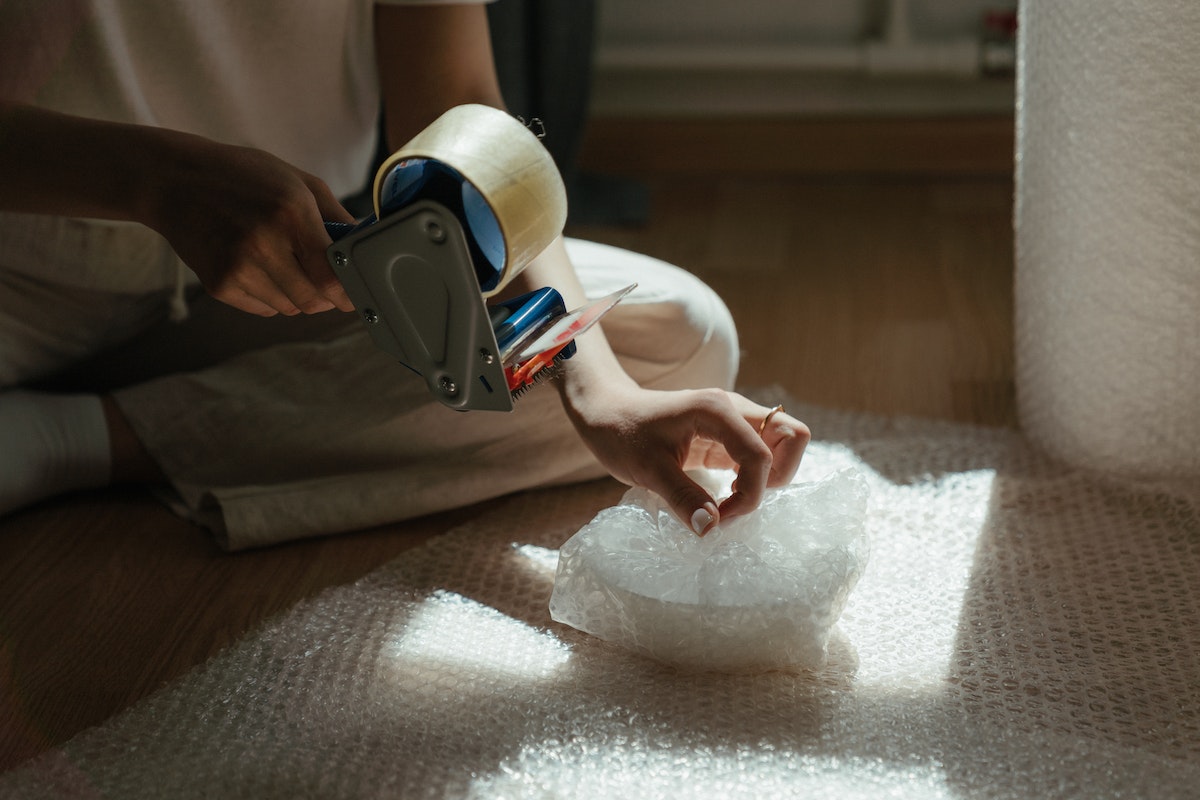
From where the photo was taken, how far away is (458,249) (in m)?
0.52

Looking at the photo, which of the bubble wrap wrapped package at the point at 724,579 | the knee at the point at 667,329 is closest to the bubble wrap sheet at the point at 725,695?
the bubble wrap wrapped package at the point at 724,579

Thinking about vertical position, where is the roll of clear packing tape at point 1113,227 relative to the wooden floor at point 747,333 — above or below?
above

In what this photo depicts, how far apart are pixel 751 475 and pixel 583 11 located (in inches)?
35.9

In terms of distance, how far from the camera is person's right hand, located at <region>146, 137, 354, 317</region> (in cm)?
56

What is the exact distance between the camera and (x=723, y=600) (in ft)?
2.10

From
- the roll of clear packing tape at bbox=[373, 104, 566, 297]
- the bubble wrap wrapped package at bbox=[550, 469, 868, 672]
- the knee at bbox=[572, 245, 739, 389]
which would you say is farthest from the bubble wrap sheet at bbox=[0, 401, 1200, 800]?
the roll of clear packing tape at bbox=[373, 104, 566, 297]

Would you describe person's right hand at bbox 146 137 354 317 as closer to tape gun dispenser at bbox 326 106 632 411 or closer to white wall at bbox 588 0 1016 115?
tape gun dispenser at bbox 326 106 632 411

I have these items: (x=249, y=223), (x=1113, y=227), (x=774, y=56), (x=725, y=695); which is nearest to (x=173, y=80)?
(x=249, y=223)

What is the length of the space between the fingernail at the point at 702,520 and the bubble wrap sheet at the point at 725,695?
3.4 inches

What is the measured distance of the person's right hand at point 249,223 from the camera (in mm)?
557

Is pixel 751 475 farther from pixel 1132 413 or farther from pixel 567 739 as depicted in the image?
pixel 1132 413

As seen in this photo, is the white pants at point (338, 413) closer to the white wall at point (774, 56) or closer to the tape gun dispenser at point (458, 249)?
the tape gun dispenser at point (458, 249)

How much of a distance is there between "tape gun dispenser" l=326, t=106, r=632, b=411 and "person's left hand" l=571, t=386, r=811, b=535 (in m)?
0.13

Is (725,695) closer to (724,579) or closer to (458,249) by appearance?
(724,579)
